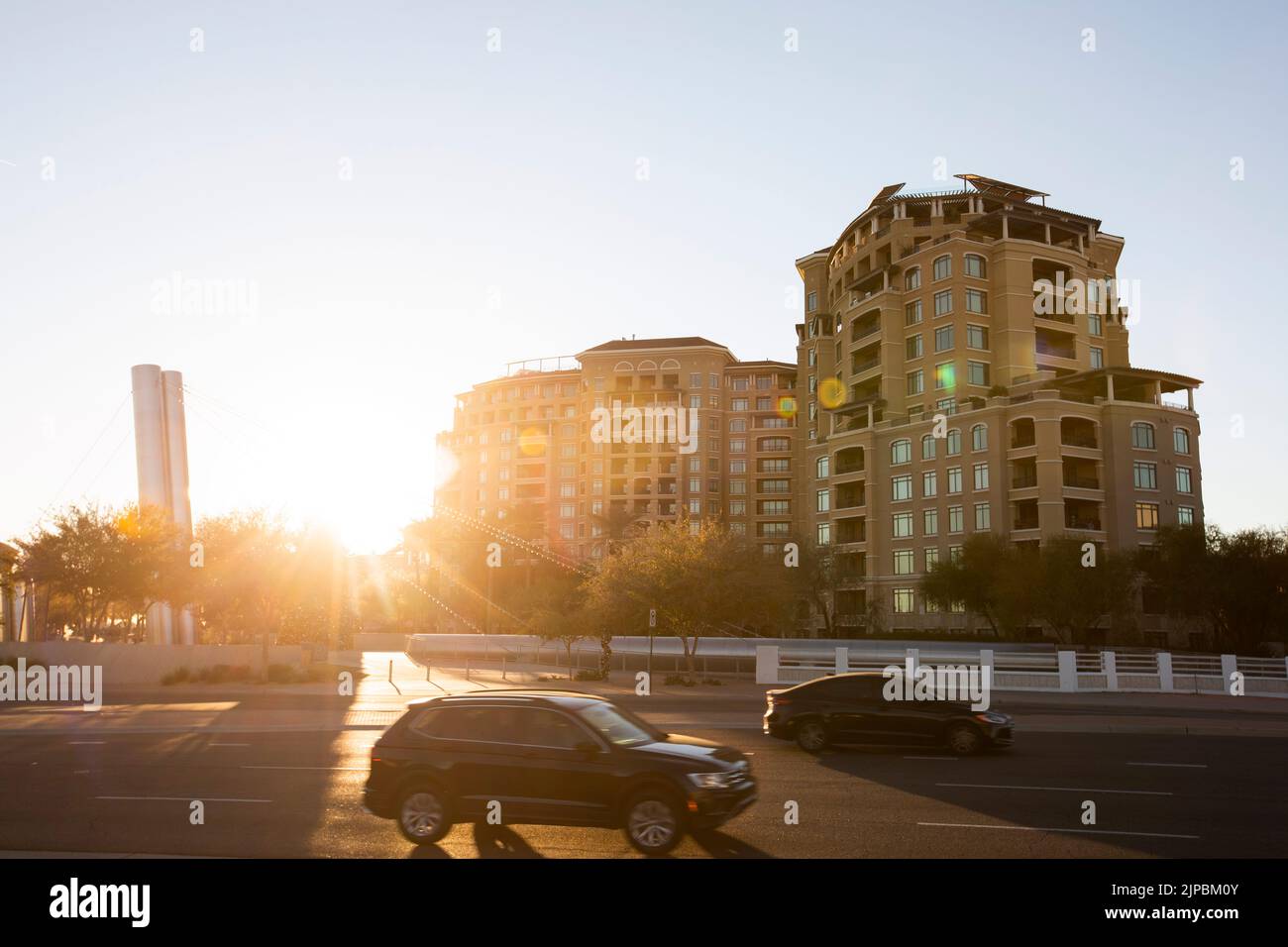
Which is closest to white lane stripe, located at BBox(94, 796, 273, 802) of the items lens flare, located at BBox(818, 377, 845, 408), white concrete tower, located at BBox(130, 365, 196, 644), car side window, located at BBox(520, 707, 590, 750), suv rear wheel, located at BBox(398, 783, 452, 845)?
suv rear wheel, located at BBox(398, 783, 452, 845)

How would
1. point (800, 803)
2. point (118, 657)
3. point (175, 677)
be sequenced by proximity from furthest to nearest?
point (118, 657) < point (175, 677) < point (800, 803)

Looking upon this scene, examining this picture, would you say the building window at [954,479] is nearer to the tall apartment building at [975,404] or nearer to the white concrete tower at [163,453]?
the tall apartment building at [975,404]

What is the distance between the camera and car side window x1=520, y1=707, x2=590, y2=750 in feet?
35.5

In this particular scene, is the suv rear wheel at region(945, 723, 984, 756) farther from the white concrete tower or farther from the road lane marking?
the white concrete tower

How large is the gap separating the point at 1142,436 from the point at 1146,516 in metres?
5.78

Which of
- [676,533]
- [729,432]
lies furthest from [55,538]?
[729,432]

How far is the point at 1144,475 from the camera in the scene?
68625mm

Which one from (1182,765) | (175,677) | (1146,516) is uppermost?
(1146,516)

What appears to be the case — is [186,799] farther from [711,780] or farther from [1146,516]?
[1146,516]

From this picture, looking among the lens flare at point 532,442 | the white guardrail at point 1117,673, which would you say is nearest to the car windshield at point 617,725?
the white guardrail at point 1117,673

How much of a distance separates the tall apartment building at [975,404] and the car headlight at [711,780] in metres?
61.0

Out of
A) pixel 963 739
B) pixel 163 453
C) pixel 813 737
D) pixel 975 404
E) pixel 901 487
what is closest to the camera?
pixel 963 739

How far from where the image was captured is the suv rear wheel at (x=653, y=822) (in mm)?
10188

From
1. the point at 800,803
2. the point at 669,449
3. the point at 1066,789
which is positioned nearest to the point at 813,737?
the point at 1066,789
